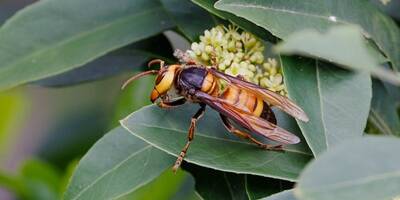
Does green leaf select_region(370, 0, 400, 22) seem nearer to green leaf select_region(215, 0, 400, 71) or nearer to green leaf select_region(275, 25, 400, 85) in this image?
green leaf select_region(215, 0, 400, 71)

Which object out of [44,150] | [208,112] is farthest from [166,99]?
[44,150]

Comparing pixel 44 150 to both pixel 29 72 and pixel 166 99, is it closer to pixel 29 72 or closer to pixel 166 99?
pixel 29 72

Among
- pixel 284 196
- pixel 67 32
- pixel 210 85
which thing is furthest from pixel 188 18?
pixel 284 196

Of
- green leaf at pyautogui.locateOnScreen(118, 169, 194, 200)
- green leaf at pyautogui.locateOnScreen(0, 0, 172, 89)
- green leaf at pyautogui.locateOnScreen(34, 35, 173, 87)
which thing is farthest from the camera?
green leaf at pyautogui.locateOnScreen(118, 169, 194, 200)

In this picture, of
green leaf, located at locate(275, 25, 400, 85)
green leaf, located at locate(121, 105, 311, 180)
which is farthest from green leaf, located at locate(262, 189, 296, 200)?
green leaf, located at locate(275, 25, 400, 85)

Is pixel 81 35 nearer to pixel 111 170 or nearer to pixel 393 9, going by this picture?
pixel 111 170

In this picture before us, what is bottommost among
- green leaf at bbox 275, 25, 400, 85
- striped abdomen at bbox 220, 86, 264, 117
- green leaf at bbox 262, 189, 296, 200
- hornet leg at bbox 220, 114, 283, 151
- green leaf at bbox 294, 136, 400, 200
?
hornet leg at bbox 220, 114, 283, 151

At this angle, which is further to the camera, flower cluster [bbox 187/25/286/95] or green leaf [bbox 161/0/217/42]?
green leaf [bbox 161/0/217/42]
